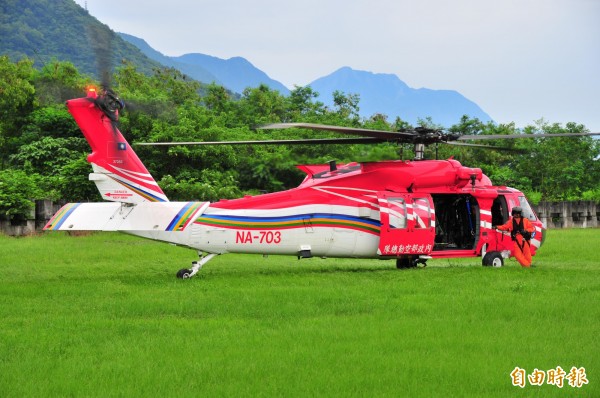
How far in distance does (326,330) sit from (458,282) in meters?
5.33

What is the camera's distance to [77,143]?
37750mm

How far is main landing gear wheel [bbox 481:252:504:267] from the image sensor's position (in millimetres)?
17594

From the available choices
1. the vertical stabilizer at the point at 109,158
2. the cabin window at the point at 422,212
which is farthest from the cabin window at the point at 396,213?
the vertical stabilizer at the point at 109,158

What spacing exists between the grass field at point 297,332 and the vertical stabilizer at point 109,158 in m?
1.74

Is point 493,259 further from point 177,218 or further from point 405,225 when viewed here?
point 177,218

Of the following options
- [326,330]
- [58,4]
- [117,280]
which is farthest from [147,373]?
[58,4]

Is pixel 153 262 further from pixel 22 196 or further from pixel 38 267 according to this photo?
pixel 22 196

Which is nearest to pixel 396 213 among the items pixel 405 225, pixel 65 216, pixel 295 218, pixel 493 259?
pixel 405 225

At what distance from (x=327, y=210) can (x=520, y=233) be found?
4.63 meters

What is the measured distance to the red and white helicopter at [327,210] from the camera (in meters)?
14.8

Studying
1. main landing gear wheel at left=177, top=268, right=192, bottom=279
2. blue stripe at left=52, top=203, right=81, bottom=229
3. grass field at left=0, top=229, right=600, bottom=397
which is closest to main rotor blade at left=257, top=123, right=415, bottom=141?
grass field at left=0, top=229, right=600, bottom=397

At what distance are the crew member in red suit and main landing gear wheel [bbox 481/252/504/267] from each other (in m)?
0.45

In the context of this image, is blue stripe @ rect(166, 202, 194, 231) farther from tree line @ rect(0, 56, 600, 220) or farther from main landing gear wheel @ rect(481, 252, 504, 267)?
main landing gear wheel @ rect(481, 252, 504, 267)

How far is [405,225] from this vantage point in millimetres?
16797
